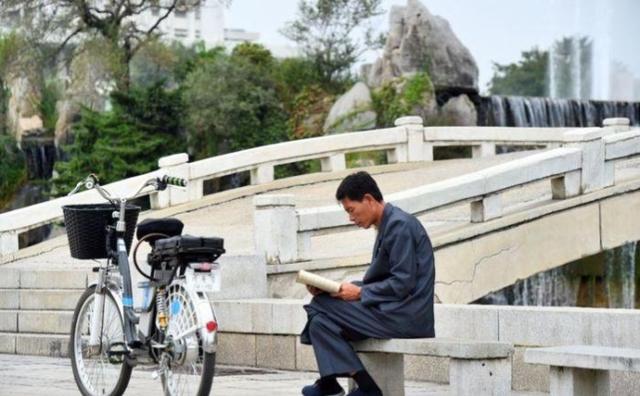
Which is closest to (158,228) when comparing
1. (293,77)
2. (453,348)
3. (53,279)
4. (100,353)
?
(100,353)

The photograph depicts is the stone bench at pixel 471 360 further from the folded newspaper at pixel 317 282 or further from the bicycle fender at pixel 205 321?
the bicycle fender at pixel 205 321

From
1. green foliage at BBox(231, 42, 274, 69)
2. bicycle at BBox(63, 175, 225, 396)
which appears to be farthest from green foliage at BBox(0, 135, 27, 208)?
bicycle at BBox(63, 175, 225, 396)

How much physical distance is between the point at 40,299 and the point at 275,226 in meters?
2.86

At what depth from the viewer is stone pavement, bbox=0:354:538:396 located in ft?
32.4

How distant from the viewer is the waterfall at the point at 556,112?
36500mm

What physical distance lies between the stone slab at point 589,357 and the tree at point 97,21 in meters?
35.1

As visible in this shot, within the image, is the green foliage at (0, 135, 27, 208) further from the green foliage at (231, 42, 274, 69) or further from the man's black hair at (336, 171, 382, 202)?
the man's black hair at (336, 171, 382, 202)

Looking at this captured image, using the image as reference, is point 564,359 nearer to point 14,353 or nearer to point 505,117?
point 14,353

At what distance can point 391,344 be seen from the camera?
7.87 meters

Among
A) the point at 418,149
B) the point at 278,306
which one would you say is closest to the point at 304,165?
the point at 418,149

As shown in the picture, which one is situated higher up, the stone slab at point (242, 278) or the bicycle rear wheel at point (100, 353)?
the stone slab at point (242, 278)

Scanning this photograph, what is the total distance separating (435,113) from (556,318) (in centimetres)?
2892

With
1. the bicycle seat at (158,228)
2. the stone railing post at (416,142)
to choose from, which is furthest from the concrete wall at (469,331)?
the stone railing post at (416,142)

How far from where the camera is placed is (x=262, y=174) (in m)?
21.0
